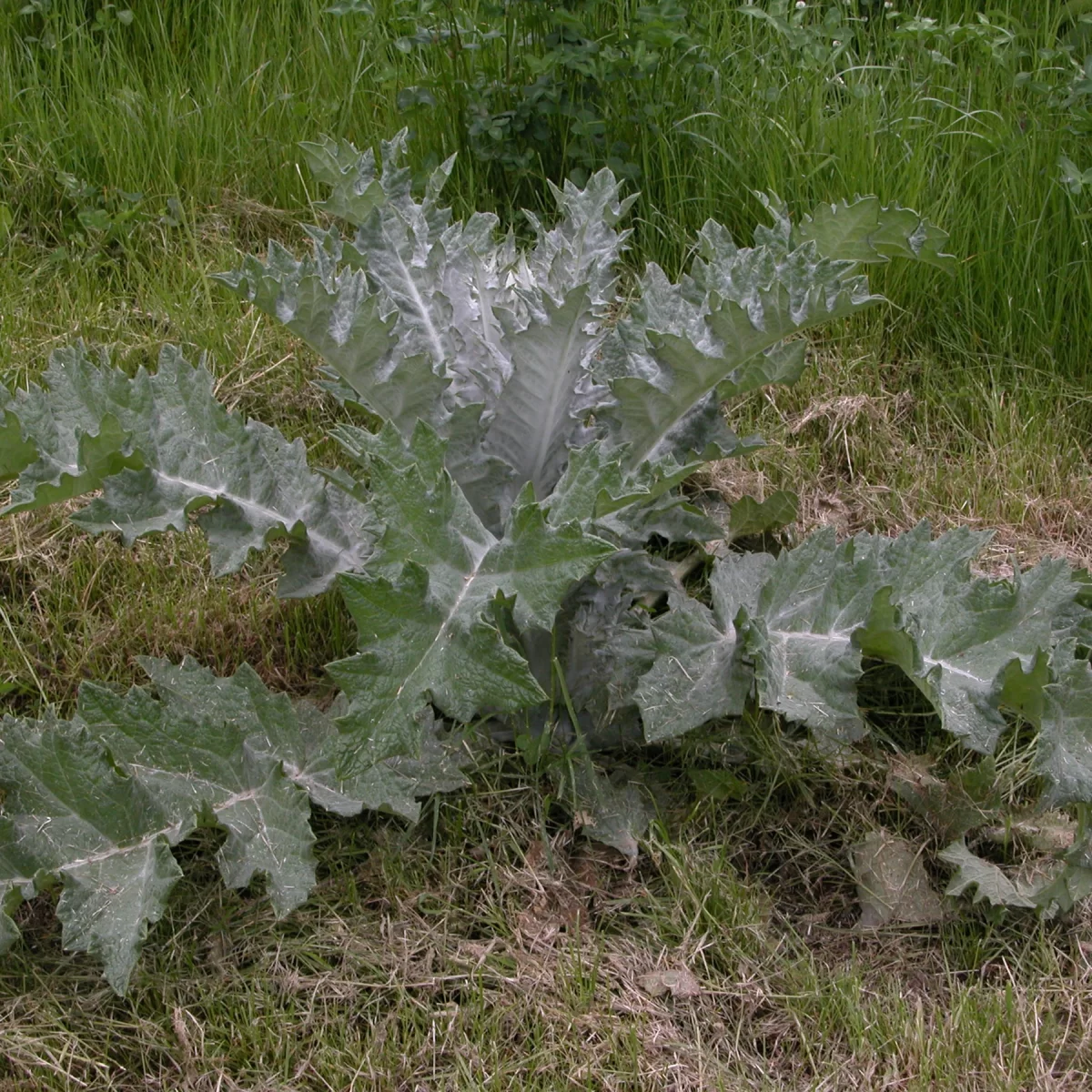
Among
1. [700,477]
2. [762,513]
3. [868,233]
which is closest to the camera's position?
[868,233]

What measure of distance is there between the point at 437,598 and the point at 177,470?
1.87 feet

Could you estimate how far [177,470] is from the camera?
1978mm

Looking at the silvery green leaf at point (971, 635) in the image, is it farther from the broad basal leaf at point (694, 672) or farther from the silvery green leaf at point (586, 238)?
the silvery green leaf at point (586, 238)

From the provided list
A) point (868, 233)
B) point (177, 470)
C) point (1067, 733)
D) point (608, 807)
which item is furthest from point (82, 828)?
point (868, 233)

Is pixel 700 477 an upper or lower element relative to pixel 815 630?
lower

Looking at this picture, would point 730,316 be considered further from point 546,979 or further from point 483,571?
point 546,979

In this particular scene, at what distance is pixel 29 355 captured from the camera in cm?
281

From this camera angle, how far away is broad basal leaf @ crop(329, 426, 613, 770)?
1.56 metres

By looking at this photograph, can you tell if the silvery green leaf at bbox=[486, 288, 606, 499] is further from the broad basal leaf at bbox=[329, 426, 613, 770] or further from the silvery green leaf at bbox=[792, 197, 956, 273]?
the silvery green leaf at bbox=[792, 197, 956, 273]

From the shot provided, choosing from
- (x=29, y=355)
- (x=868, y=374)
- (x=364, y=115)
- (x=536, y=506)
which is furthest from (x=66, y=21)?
(x=536, y=506)

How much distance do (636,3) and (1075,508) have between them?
5.83 ft

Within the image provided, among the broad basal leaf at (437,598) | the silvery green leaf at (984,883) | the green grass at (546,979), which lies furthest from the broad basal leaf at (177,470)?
the silvery green leaf at (984,883)

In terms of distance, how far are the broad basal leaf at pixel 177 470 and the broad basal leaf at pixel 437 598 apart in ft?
0.64

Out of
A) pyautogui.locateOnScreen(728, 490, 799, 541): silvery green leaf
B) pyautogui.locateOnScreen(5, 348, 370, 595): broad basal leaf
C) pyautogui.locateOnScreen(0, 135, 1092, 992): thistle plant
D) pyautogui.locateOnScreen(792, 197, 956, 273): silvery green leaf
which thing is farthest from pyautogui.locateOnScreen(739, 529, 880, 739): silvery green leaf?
pyautogui.locateOnScreen(5, 348, 370, 595): broad basal leaf
